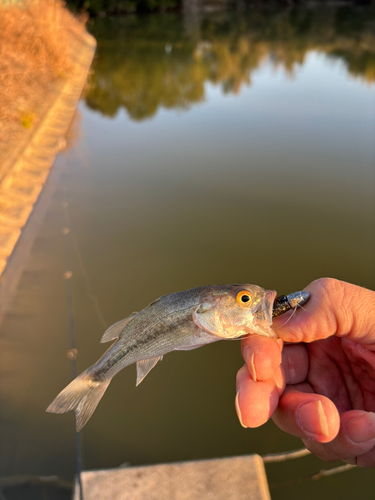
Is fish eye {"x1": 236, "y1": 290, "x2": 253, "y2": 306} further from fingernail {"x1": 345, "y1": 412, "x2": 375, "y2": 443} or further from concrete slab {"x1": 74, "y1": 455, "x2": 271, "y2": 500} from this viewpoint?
concrete slab {"x1": 74, "y1": 455, "x2": 271, "y2": 500}

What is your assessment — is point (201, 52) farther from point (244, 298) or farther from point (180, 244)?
point (244, 298)

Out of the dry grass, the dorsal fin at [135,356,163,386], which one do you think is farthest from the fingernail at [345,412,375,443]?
the dry grass

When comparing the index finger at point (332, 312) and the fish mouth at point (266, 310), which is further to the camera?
the index finger at point (332, 312)

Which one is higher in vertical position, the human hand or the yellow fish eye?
the yellow fish eye

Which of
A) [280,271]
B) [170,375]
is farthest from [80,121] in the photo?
[170,375]

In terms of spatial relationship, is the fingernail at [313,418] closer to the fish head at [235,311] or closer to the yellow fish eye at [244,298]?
the fish head at [235,311]

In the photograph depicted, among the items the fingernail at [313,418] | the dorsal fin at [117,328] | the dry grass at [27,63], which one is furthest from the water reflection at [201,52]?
the fingernail at [313,418]
